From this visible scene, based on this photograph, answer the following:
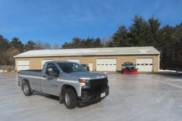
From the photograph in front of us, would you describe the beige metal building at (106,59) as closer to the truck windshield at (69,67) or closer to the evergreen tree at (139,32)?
the evergreen tree at (139,32)

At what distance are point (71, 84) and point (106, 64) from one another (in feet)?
66.1

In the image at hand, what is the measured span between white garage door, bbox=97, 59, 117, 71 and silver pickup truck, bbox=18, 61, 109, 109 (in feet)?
61.6

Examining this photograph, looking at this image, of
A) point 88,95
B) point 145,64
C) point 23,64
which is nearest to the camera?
point 88,95

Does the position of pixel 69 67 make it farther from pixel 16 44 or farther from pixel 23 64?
pixel 16 44

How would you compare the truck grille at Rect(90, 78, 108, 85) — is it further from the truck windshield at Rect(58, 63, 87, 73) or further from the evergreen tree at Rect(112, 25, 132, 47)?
the evergreen tree at Rect(112, 25, 132, 47)

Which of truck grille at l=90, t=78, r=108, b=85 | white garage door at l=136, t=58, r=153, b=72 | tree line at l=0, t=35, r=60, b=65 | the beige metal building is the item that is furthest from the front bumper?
tree line at l=0, t=35, r=60, b=65

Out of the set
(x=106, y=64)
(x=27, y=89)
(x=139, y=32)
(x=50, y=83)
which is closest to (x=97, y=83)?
(x=50, y=83)

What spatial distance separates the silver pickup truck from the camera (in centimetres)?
486

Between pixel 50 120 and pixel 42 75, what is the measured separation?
252cm

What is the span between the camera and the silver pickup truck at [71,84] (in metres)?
4.86

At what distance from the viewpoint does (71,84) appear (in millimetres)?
5055

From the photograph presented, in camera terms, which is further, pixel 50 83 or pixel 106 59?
pixel 106 59

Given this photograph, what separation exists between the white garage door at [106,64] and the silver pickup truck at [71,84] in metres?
18.8

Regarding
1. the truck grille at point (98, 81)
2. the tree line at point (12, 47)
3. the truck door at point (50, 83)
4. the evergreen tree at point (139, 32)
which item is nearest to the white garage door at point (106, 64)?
the evergreen tree at point (139, 32)
